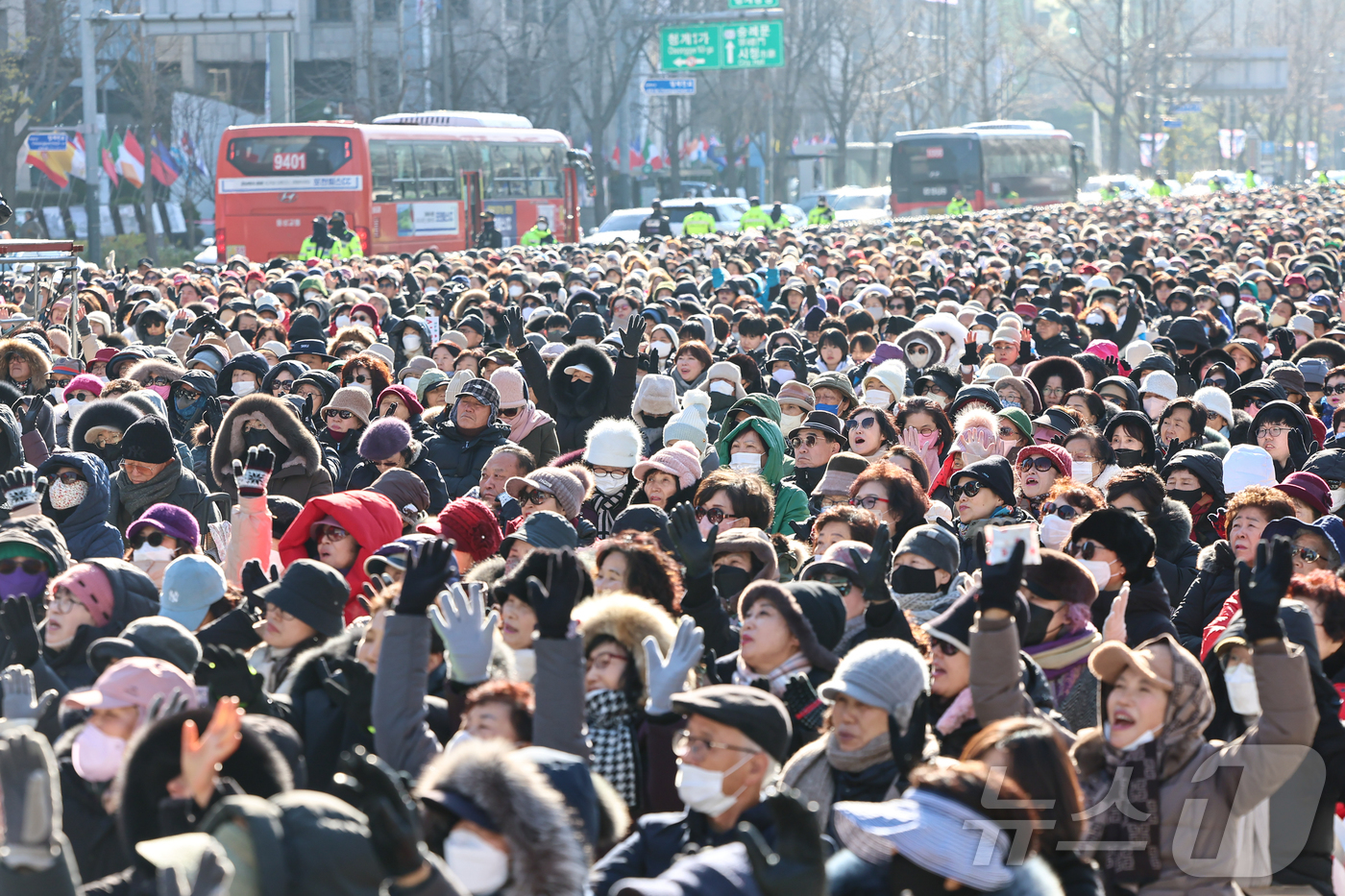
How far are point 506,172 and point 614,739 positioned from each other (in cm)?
3068

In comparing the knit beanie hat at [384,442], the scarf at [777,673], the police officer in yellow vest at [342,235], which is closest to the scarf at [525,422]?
the knit beanie hat at [384,442]

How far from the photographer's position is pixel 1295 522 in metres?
6.49

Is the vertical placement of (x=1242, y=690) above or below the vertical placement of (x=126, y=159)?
below

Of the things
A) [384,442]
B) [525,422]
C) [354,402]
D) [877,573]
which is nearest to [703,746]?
[877,573]

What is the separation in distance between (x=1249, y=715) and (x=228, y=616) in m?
A: 3.13

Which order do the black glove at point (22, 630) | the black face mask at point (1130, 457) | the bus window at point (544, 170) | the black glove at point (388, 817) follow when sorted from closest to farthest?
1. the black glove at point (388, 817)
2. the black glove at point (22, 630)
3. the black face mask at point (1130, 457)
4. the bus window at point (544, 170)

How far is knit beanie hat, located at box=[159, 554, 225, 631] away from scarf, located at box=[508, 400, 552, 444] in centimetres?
395

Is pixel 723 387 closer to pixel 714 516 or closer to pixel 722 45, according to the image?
pixel 714 516

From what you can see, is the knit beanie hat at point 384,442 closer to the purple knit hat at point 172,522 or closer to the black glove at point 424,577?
the purple knit hat at point 172,522

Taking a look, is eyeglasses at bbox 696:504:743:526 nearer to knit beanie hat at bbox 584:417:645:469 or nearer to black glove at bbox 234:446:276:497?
knit beanie hat at bbox 584:417:645:469

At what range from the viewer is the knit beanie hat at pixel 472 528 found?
6883mm

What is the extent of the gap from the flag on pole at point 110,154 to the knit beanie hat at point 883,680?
36843mm

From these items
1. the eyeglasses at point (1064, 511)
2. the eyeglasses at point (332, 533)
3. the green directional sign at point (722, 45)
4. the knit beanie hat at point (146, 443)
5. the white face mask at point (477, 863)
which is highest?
the green directional sign at point (722, 45)

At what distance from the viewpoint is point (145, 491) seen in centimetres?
809
